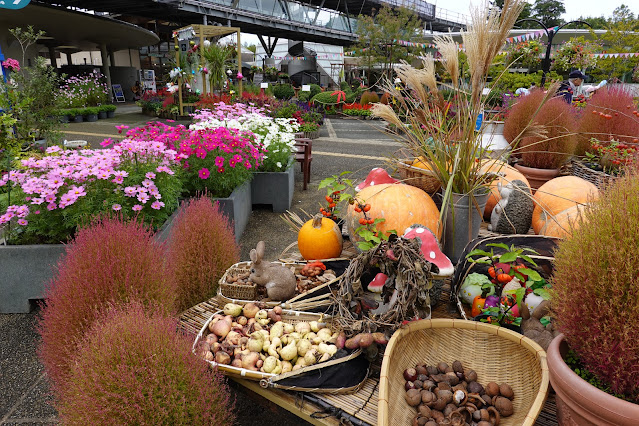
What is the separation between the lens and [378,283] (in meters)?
1.76

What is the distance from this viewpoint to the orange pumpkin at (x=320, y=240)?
2.47m

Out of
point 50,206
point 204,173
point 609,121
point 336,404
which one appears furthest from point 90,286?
point 609,121

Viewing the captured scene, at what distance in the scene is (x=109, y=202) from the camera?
2.78 metres

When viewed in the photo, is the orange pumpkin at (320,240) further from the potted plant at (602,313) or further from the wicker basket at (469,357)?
the potted plant at (602,313)

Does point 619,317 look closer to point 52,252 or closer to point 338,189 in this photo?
point 338,189

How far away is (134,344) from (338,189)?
168 centimetres

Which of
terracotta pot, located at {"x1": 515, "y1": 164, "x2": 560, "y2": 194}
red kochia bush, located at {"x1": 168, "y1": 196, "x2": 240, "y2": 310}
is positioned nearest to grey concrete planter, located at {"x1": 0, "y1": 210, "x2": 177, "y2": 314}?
red kochia bush, located at {"x1": 168, "y1": 196, "x2": 240, "y2": 310}

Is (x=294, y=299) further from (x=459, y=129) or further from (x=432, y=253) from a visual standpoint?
(x=459, y=129)

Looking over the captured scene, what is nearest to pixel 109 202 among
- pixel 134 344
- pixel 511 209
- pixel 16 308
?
pixel 16 308

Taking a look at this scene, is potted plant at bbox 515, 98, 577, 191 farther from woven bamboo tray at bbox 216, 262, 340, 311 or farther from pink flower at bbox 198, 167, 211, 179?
pink flower at bbox 198, 167, 211, 179

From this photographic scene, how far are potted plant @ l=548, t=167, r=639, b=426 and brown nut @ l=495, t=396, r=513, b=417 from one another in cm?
24

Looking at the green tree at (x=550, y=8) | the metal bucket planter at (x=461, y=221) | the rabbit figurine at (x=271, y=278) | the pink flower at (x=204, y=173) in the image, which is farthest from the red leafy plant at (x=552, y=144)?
the green tree at (x=550, y=8)

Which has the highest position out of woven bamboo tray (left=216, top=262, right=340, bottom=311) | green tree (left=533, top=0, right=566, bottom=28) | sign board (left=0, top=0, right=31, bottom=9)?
green tree (left=533, top=0, right=566, bottom=28)

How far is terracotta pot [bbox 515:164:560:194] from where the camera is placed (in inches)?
133
